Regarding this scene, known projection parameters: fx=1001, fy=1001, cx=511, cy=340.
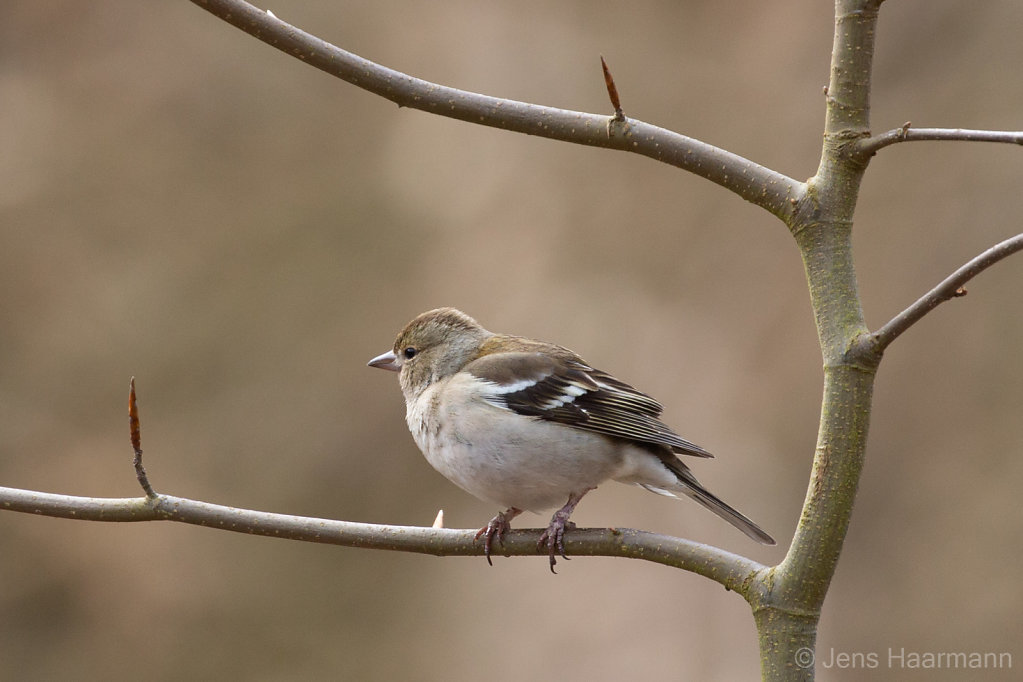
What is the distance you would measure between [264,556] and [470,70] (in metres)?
5.93

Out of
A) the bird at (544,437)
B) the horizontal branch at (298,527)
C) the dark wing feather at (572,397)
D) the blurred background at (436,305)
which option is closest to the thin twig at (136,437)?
the horizontal branch at (298,527)

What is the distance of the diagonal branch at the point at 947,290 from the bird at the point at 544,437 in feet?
5.01

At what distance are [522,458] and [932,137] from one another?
6.73ft

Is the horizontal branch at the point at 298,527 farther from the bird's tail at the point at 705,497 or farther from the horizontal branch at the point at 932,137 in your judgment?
the horizontal branch at the point at 932,137

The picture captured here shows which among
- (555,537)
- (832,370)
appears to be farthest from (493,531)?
(832,370)

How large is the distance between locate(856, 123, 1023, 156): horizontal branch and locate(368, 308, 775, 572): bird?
1.65 m

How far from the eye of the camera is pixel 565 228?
11.1 m

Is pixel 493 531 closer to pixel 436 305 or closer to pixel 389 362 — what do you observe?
pixel 389 362

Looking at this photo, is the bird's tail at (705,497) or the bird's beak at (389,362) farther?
the bird's beak at (389,362)

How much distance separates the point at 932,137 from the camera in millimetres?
2482

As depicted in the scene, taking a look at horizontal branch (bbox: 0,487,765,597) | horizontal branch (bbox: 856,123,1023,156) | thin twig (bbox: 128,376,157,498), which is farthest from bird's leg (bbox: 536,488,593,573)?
horizontal branch (bbox: 856,123,1023,156)

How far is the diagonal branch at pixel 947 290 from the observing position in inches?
85.7

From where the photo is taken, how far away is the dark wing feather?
4.13m

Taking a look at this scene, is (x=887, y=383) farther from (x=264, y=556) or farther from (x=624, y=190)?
(x=264, y=556)
